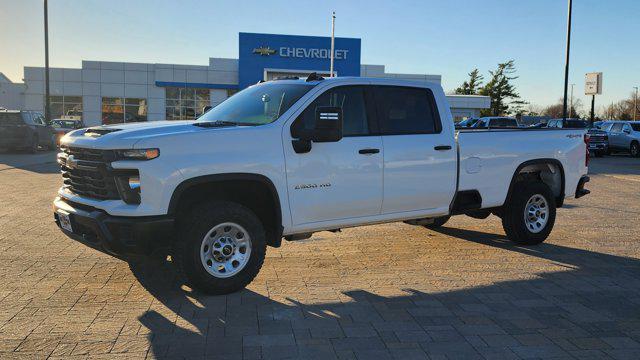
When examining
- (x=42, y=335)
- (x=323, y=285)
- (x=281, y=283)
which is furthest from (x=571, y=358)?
(x=42, y=335)

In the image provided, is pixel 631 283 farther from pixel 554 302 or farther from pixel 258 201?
pixel 258 201

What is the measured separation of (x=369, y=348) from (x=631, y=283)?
11.2 feet

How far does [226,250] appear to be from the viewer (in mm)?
5164

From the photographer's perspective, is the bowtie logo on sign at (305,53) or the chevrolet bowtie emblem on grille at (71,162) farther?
the bowtie logo on sign at (305,53)

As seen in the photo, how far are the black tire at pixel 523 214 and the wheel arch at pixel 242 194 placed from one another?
11.5ft

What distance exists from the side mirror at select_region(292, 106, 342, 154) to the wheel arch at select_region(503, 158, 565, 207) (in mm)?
3104

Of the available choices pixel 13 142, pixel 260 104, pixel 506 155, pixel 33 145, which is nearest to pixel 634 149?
pixel 506 155

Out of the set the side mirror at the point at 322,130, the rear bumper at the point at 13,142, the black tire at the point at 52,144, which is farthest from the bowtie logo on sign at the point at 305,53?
the side mirror at the point at 322,130

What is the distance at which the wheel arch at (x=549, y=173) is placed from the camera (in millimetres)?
7343

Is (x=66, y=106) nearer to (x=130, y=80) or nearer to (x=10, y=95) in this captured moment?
(x=130, y=80)

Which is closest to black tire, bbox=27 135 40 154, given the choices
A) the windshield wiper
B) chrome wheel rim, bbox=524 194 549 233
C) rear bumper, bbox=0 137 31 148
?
rear bumper, bbox=0 137 31 148

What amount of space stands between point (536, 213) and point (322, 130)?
150 inches

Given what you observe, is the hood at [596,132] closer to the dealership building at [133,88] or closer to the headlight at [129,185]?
the dealership building at [133,88]

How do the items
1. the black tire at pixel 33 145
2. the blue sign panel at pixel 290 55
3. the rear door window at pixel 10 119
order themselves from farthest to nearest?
the blue sign panel at pixel 290 55 < the black tire at pixel 33 145 < the rear door window at pixel 10 119
